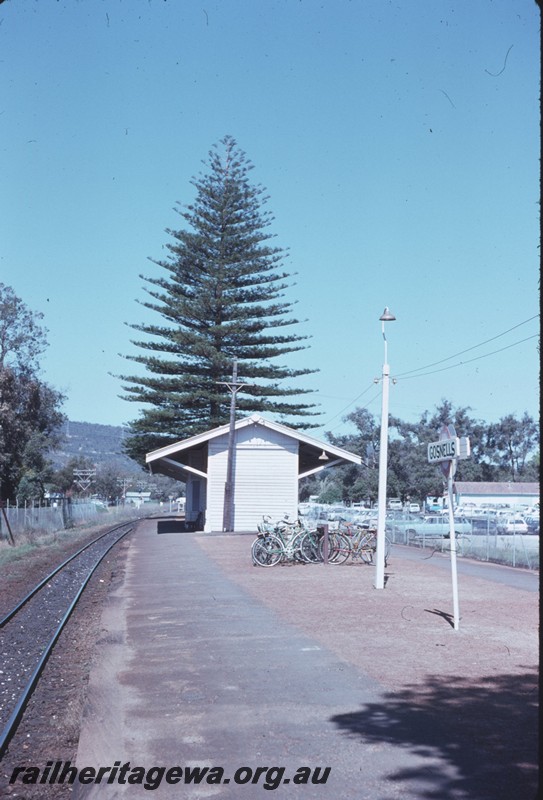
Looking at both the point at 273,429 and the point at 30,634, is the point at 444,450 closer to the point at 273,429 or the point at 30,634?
the point at 30,634

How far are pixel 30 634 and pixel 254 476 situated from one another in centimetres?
2249

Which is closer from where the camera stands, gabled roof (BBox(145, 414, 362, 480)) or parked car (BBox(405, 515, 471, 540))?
gabled roof (BBox(145, 414, 362, 480))

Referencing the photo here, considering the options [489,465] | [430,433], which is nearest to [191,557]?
[430,433]

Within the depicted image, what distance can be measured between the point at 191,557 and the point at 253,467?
1175 cm

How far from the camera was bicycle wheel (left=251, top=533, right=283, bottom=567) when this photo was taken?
1998 cm

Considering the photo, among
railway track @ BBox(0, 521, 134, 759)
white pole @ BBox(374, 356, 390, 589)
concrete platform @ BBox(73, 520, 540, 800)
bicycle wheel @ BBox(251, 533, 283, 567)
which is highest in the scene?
white pole @ BBox(374, 356, 390, 589)

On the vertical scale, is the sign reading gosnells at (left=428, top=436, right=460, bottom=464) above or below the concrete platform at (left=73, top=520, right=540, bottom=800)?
above

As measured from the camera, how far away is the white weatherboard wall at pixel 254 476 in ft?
112

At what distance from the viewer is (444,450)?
432 inches

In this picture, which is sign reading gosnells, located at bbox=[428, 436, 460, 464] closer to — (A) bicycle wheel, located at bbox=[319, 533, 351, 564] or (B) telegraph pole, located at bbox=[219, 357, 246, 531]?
(A) bicycle wheel, located at bbox=[319, 533, 351, 564]

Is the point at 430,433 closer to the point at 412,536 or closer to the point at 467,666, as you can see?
the point at 412,536

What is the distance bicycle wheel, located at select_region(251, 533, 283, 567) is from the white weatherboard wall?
1395 cm

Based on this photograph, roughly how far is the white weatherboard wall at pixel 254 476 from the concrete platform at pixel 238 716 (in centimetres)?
2188

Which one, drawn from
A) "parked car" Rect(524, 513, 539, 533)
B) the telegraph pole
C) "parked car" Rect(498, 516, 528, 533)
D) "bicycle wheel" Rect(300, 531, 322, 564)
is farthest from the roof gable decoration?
"bicycle wheel" Rect(300, 531, 322, 564)
